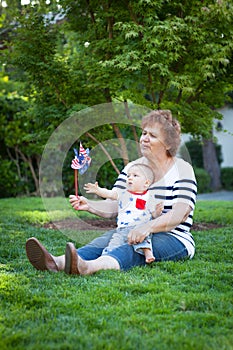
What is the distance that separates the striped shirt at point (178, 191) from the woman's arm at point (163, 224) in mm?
62

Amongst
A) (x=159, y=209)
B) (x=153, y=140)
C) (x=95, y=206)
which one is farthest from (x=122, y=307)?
(x=153, y=140)

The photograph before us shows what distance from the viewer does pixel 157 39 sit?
5641 mm

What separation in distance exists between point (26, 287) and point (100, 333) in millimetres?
915

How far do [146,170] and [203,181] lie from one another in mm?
13889

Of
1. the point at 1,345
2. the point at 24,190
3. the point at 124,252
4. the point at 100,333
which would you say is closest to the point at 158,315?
the point at 100,333

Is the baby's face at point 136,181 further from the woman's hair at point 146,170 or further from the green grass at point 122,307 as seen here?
the green grass at point 122,307

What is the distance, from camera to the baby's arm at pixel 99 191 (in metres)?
3.90

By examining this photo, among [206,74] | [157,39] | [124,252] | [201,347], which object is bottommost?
[201,347]

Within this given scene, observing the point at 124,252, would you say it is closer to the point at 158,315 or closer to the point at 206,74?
the point at 158,315

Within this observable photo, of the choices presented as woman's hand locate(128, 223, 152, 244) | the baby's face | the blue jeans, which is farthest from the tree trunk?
woman's hand locate(128, 223, 152, 244)

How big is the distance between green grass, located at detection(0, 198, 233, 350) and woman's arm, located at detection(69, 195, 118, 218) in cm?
54

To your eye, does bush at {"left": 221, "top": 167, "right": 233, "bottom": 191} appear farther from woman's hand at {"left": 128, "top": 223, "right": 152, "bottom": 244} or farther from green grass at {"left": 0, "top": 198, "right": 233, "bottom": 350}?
woman's hand at {"left": 128, "top": 223, "right": 152, "bottom": 244}

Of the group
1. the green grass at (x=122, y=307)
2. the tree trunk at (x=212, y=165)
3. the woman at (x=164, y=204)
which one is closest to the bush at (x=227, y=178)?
the tree trunk at (x=212, y=165)

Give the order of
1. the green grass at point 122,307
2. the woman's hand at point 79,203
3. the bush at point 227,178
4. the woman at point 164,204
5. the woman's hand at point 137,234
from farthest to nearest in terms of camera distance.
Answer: the bush at point 227,178 → the woman's hand at point 79,203 → the woman at point 164,204 → the woman's hand at point 137,234 → the green grass at point 122,307
